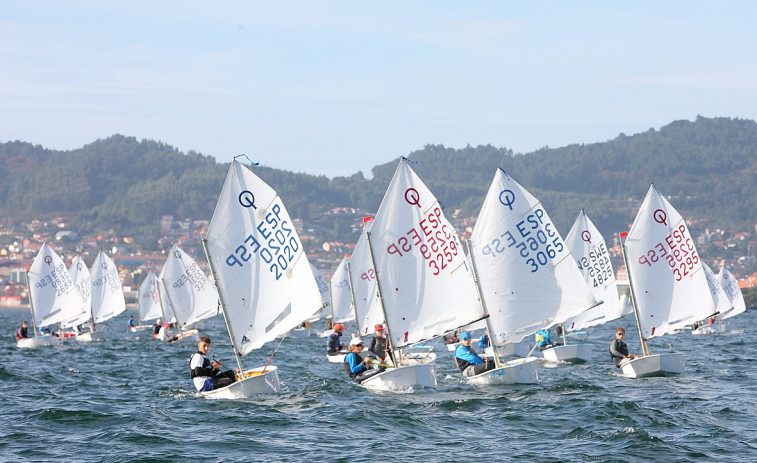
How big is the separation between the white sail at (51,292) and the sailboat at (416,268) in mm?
29623

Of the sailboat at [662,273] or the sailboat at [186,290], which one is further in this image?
the sailboat at [186,290]

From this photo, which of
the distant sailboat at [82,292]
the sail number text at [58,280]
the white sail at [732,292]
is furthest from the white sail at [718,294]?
the sail number text at [58,280]

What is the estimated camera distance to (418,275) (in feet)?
79.8

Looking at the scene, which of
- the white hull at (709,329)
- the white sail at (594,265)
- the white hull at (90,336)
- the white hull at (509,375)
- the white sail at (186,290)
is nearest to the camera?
the white hull at (509,375)

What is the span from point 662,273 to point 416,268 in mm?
8693

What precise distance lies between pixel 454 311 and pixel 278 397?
5.07 m

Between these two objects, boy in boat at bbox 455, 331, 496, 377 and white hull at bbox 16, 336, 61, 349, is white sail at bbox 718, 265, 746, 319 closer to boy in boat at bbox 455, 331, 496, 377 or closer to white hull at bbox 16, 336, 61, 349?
white hull at bbox 16, 336, 61, 349

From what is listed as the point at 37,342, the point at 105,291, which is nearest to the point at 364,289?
the point at 37,342

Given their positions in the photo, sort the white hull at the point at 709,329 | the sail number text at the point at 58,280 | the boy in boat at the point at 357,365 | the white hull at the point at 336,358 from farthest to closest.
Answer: the white hull at the point at 709,329 < the sail number text at the point at 58,280 < the white hull at the point at 336,358 < the boy in boat at the point at 357,365

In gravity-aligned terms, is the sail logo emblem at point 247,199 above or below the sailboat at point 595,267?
above

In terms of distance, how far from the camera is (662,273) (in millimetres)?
28672

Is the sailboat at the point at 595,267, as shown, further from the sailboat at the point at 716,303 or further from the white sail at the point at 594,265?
the sailboat at the point at 716,303

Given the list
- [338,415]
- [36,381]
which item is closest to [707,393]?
[338,415]

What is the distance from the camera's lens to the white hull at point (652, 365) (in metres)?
26.2
